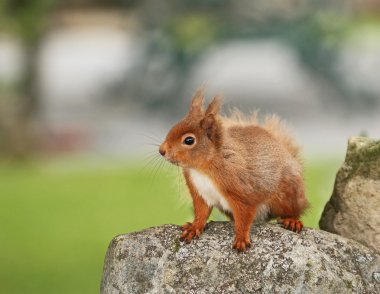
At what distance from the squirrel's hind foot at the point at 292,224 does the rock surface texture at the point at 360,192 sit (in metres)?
0.21

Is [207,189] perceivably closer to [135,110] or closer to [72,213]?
[72,213]

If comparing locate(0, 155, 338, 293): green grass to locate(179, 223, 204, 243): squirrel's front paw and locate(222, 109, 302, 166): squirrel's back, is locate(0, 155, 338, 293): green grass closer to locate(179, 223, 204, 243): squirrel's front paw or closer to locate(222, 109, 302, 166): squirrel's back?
locate(222, 109, 302, 166): squirrel's back

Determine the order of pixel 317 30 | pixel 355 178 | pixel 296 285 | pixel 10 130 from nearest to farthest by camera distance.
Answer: pixel 296 285 → pixel 355 178 → pixel 10 130 → pixel 317 30

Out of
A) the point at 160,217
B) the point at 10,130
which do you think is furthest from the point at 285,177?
the point at 10,130

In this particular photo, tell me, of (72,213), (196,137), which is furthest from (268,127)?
(72,213)

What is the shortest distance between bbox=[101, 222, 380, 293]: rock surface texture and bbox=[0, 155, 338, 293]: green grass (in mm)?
2742

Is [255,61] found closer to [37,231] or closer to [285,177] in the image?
[37,231]

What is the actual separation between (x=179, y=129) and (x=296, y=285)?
73 cm

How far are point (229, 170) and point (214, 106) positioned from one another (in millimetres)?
250

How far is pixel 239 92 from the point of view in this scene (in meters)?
16.7

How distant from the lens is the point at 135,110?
51.5ft

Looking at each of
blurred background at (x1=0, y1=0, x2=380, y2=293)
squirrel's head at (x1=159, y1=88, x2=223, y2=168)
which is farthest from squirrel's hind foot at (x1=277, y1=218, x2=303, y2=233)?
blurred background at (x1=0, y1=0, x2=380, y2=293)

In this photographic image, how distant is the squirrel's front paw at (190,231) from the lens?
3719 mm

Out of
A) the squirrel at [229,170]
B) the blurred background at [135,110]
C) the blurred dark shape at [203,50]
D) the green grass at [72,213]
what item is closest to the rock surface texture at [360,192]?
the squirrel at [229,170]
